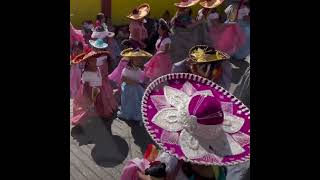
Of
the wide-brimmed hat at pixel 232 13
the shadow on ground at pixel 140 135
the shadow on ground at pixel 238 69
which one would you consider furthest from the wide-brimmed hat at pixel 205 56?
the wide-brimmed hat at pixel 232 13

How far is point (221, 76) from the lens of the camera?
568 centimetres

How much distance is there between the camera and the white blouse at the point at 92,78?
5.84 m

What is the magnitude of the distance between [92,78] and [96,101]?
35 cm

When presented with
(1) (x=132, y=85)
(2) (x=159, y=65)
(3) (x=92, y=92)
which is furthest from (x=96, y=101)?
(2) (x=159, y=65)

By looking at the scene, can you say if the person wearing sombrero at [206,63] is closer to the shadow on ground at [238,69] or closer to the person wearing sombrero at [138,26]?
the shadow on ground at [238,69]

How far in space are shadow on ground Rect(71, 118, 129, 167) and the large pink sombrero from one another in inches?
76.5

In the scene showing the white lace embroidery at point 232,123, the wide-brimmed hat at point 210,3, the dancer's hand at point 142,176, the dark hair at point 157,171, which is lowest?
the dancer's hand at point 142,176

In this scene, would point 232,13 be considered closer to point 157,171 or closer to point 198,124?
point 198,124

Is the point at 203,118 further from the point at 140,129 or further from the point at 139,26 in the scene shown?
the point at 139,26

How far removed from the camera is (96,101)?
237 inches
